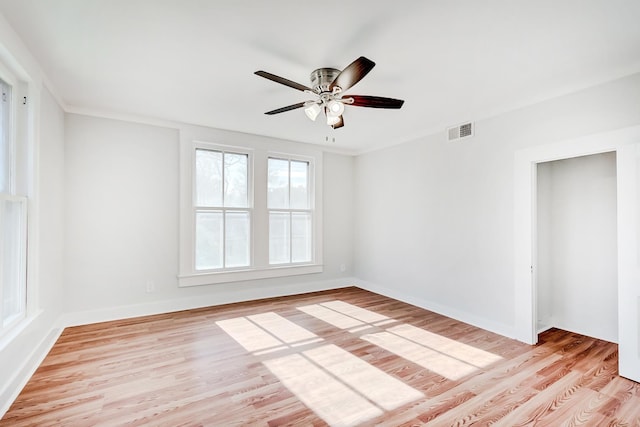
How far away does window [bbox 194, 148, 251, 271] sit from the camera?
4.46 meters

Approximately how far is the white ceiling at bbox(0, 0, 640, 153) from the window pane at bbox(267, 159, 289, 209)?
1.60m

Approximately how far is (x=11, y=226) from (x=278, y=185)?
326 centimetres

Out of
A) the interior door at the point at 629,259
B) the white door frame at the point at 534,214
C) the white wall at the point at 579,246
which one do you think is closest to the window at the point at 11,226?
the white door frame at the point at 534,214

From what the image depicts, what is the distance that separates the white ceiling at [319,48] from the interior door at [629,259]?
2.70ft

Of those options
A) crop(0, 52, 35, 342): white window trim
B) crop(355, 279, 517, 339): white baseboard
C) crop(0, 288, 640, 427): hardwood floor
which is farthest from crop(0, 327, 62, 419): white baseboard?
crop(355, 279, 517, 339): white baseboard

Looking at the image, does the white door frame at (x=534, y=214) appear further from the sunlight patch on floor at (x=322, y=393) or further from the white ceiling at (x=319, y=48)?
the sunlight patch on floor at (x=322, y=393)

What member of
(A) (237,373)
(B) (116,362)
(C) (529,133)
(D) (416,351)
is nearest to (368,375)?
(D) (416,351)

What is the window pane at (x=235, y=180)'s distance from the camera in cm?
466

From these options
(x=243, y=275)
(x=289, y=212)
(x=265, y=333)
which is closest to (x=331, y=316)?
(x=265, y=333)

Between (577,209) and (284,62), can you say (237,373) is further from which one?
(577,209)

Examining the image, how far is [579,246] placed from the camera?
351 cm

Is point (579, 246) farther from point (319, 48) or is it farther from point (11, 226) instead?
point (11, 226)

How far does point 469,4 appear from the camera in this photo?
186 cm

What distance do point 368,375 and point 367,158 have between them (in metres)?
3.81
